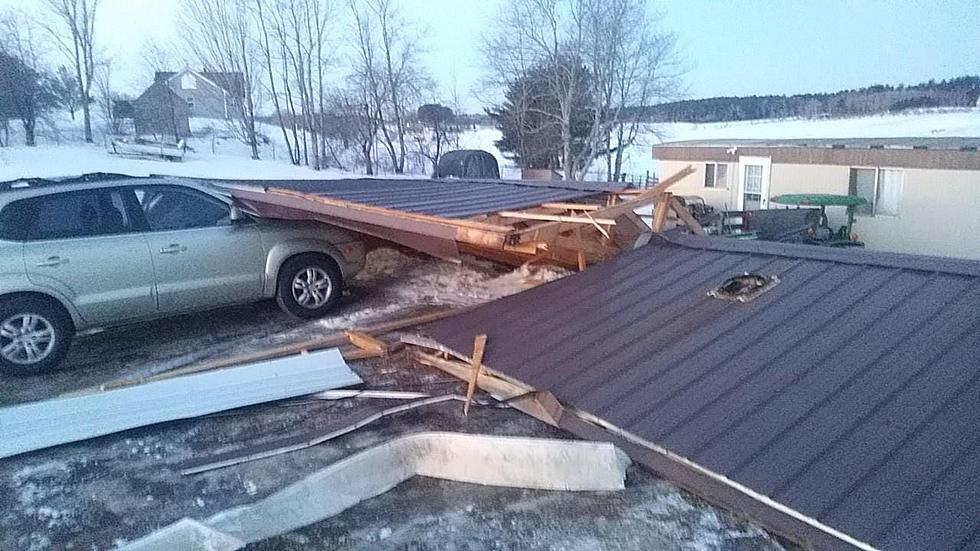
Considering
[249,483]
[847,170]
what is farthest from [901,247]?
[249,483]

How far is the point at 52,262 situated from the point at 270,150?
3667 centimetres

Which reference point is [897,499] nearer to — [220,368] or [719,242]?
[719,242]

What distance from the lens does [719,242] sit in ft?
19.4

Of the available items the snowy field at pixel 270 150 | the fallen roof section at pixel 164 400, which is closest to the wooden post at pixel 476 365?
the fallen roof section at pixel 164 400

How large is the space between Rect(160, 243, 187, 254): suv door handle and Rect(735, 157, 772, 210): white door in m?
18.3

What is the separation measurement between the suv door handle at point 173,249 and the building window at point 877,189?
58.0 ft

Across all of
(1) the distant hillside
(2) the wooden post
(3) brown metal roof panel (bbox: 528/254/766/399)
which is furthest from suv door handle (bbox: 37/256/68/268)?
(1) the distant hillside

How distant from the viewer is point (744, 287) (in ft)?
16.6

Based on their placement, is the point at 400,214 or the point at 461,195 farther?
the point at 461,195

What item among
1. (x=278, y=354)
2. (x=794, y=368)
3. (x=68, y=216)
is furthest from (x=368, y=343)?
(x=794, y=368)

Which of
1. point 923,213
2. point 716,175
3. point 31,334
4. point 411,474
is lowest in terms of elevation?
point 411,474

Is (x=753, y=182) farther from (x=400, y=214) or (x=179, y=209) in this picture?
(x=179, y=209)

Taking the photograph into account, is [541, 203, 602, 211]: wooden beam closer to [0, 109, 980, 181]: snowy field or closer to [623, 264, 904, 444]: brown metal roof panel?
[623, 264, 904, 444]: brown metal roof panel

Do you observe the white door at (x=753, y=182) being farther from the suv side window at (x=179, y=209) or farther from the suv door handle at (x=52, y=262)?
the suv door handle at (x=52, y=262)
